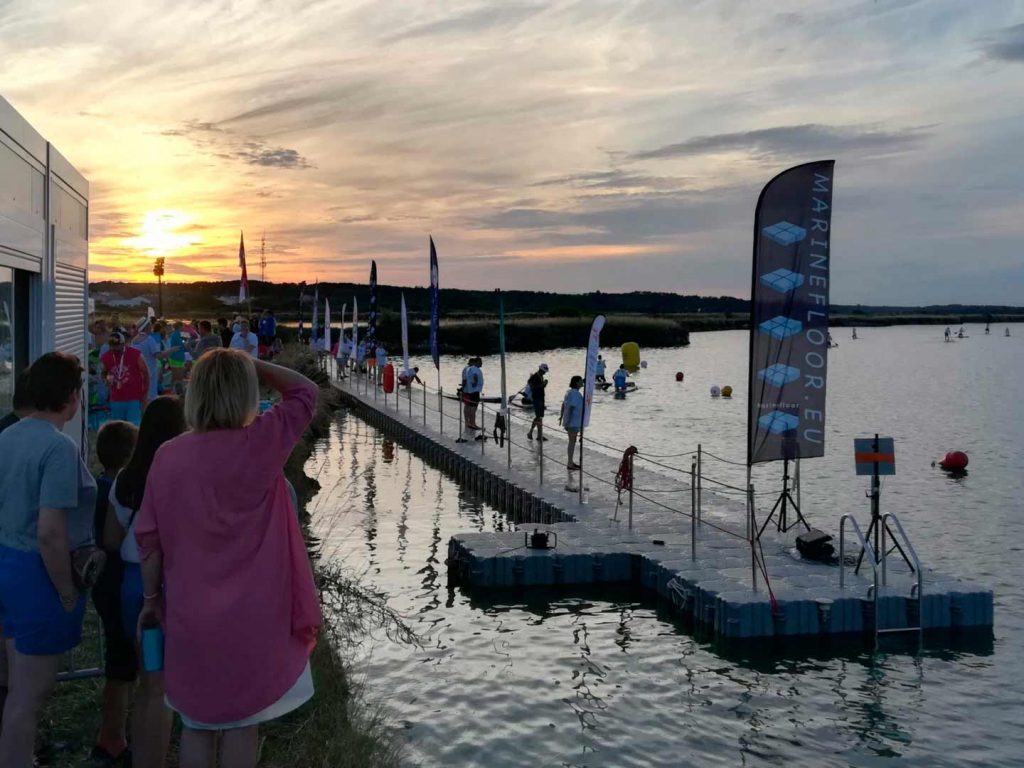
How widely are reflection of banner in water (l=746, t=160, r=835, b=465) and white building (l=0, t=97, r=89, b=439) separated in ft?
27.5

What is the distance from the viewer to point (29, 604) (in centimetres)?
479

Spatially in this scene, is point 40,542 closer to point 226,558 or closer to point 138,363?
point 226,558


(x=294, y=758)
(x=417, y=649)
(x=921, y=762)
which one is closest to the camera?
(x=294, y=758)

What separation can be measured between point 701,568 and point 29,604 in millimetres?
10140

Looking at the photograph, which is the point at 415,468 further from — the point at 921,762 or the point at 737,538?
the point at 921,762

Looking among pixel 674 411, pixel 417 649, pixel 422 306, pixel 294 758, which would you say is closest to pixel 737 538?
pixel 417 649

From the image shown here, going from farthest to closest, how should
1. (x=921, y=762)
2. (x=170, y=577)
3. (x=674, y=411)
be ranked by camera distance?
(x=674, y=411) → (x=921, y=762) → (x=170, y=577)

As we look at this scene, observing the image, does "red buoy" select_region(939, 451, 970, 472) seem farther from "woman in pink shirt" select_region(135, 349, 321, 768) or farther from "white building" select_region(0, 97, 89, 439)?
"woman in pink shirt" select_region(135, 349, 321, 768)

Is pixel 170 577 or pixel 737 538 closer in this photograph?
pixel 170 577

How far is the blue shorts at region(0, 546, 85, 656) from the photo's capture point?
4.79 m

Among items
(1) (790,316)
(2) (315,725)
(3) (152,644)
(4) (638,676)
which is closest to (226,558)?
(3) (152,644)

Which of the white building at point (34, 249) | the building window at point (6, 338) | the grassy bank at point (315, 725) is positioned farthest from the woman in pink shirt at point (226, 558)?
the building window at point (6, 338)

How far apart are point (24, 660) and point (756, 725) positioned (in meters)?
7.12

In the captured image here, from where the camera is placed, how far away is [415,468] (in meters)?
27.2
